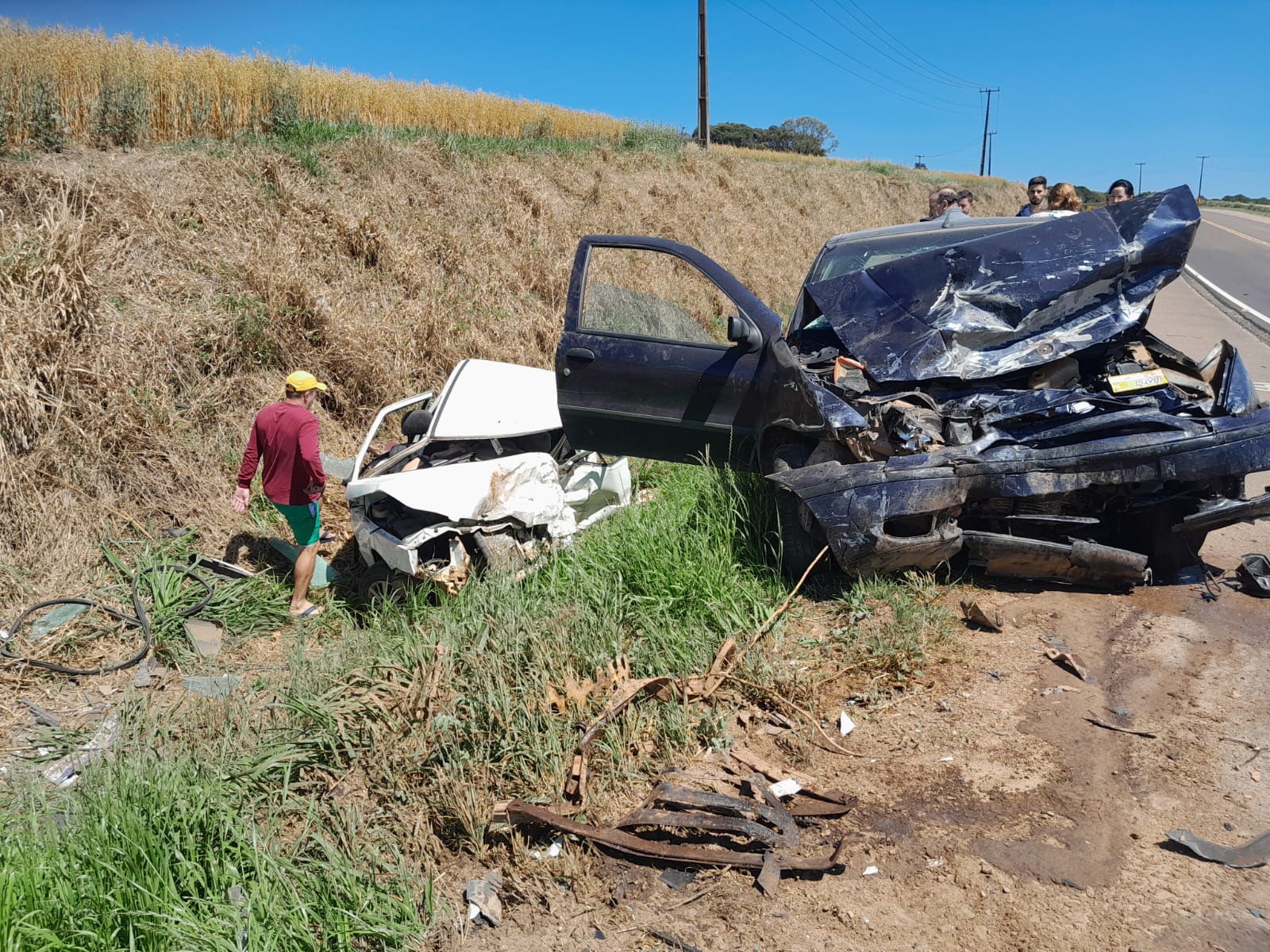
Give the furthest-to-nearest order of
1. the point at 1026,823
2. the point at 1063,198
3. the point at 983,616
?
1. the point at 1063,198
2. the point at 983,616
3. the point at 1026,823

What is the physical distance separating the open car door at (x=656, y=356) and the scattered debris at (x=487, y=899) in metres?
2.89

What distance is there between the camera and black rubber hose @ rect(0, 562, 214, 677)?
4.94m

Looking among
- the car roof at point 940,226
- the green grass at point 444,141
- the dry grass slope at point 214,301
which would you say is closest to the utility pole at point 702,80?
the green grass at point 444,141

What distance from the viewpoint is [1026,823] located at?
301cm

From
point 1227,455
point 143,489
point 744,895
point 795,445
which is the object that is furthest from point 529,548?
point 1227,455

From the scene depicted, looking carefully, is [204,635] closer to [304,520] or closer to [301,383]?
[304,520]

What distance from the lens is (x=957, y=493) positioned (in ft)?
13.4

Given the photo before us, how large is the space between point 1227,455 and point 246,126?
1203 centimetres

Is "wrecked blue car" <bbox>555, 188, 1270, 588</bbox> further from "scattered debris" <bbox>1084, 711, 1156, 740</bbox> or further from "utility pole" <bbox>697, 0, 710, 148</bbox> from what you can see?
"utility pole" <bbox>697, 0, 710, 148</bbox>

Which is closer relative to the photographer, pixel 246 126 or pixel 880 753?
pixel 880 753

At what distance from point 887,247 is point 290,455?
4.30 m

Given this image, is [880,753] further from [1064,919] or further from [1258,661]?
[1258,661]

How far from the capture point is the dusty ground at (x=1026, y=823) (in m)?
2.59

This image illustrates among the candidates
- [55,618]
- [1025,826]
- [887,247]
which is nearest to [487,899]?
[1025,826]
